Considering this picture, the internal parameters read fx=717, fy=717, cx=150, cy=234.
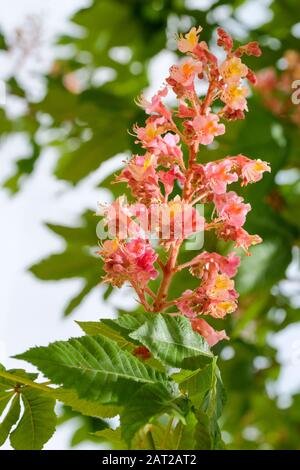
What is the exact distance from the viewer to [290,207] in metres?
2.20

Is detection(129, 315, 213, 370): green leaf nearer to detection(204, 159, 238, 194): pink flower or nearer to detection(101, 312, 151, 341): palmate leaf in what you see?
detection(101, 312, 151, 341): palmate leaf

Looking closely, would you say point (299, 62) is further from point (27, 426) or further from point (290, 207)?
point (27, 426)

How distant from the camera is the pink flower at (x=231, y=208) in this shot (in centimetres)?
96

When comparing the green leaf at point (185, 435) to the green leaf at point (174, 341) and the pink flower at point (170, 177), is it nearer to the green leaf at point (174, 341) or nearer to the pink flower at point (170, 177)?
the green leaf at point (174, 341)

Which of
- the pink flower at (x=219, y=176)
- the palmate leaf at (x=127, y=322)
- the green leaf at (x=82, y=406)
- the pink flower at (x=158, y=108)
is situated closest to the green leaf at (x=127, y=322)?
the palmate leaf at (x=127, y=322)

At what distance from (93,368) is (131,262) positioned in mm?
186

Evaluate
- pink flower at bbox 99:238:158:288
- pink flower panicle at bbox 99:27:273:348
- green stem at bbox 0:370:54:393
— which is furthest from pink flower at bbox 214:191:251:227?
green stem at bbox 0:370:54:393

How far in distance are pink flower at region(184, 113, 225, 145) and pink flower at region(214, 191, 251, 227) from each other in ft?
0.26

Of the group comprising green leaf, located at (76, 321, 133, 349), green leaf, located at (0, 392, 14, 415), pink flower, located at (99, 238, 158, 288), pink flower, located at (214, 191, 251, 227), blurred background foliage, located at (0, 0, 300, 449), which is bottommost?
green leaf, located at (0, 392, 14, 415)

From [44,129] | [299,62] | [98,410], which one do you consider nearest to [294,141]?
[299,62]

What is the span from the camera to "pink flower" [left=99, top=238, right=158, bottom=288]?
937mm

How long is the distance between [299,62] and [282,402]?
141cm

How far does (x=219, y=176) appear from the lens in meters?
0.96

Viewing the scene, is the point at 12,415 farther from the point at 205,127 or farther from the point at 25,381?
the point at 205,127
